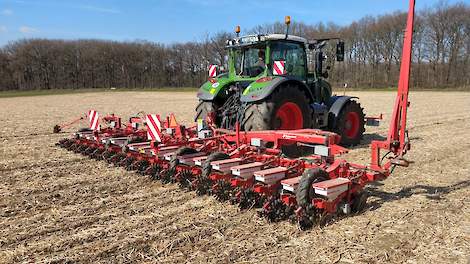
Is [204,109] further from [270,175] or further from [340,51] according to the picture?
[270,175]

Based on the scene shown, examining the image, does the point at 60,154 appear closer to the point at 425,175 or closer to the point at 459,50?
the point at 425,175

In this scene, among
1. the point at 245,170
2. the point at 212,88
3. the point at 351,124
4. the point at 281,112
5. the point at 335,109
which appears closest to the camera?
the point at 245,170

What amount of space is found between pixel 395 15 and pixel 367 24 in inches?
155

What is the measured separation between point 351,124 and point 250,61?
2.70 meters

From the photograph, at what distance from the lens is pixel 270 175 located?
4152mm

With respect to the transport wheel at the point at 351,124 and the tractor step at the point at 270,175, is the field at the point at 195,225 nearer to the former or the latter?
the tractor step at the point at 270,175

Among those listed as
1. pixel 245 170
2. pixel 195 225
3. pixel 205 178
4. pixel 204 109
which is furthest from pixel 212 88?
pixel 195 225

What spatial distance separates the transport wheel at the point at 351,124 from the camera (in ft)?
26.9

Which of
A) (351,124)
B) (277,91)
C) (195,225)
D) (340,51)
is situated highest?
(340,51)

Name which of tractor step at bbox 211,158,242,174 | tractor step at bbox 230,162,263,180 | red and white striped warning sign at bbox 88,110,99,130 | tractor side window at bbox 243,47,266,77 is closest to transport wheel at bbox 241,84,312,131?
tractor side window at bbox 243,47,266,77

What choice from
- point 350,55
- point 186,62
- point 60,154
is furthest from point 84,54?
point 60,154

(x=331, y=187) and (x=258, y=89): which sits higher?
(x=258, y=89)

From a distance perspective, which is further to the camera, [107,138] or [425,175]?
[107,138]

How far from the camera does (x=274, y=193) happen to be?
425 centimetres
